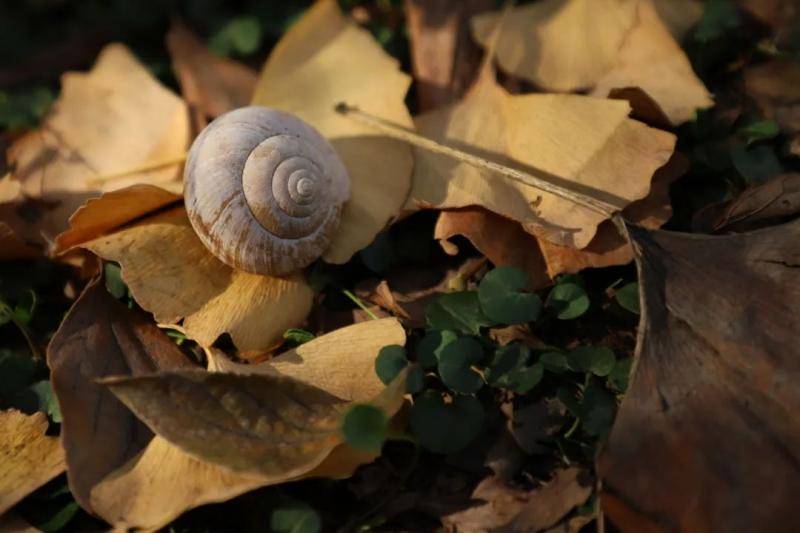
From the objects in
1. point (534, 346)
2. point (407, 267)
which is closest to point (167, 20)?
point (407, 267)

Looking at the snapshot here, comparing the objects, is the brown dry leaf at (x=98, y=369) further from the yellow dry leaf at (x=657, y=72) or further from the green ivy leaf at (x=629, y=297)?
the yellow dry leaf at (x=657, y=72)

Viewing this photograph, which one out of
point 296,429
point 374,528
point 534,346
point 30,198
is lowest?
point 374,528

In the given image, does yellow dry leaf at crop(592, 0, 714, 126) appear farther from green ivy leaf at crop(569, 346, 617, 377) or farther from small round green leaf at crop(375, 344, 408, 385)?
small round green leaf at crop(375, 344, 408, 385)

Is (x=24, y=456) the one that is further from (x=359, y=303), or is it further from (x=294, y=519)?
(x=359, y=303)

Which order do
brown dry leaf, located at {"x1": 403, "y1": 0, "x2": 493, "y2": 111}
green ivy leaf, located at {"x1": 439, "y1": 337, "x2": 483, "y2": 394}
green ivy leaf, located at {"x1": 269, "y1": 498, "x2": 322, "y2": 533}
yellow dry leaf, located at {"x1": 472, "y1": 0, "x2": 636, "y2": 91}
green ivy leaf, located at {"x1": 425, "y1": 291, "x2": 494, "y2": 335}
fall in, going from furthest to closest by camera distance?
1. brown dry leaf, located at {"x1": 403, "y1": 0, "x2": 493, "y2": 111}
2. yellow dry leaf, located at {"x1": 472, "y1": 0, "x2": 636, "y2": 91}
3. green ivy leaf, located at {"x1": 425, "y1": 291, "x2": 494, "y2": 335}
4. green ivy leaf, located at {"x1": 439, "y1": 337, "x2": 483, "y2": 394}
5. green ivy leaf, located at {"x1": 269, "y1": 498, "x2": 322, "y2": 533}

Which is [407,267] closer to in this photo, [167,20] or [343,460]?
[343,460]

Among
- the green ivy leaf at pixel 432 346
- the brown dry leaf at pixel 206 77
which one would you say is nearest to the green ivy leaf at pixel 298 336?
the green ivy leaf at pixel 432 346

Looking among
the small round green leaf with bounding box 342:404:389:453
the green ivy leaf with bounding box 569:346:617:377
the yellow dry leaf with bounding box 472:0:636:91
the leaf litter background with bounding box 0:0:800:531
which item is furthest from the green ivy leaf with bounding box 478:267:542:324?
the yellow dry leaf with bounding box 472:0:636:91
